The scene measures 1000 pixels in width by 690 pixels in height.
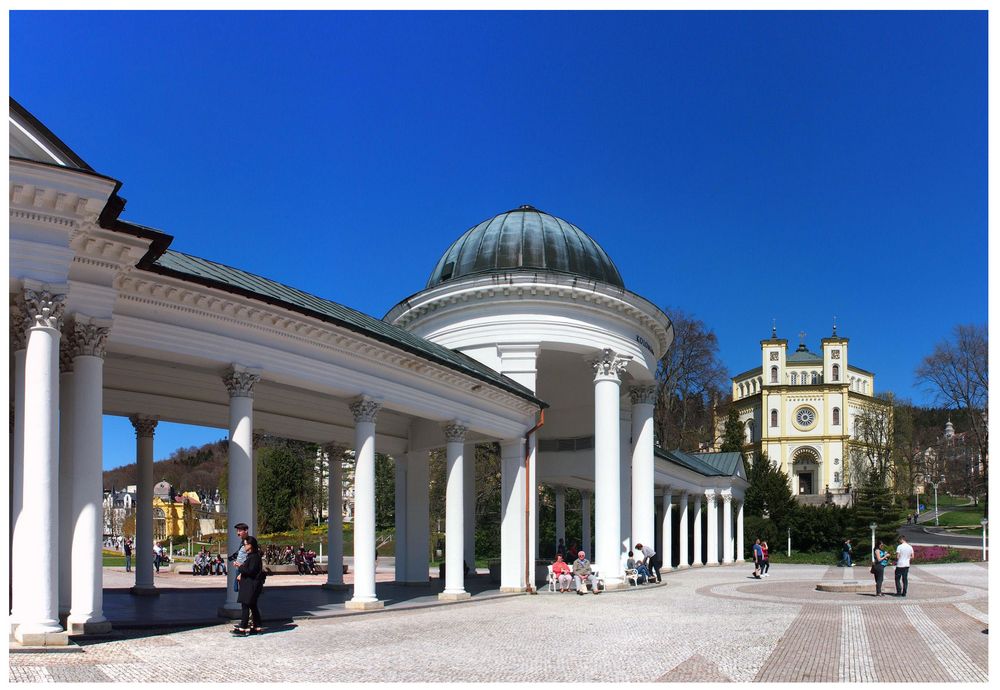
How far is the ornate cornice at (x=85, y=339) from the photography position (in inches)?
543

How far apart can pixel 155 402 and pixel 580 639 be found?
12.1m

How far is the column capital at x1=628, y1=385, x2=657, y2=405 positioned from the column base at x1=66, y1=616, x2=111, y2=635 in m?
24.3

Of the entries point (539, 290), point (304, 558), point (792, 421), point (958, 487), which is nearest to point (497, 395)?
point (539, 290)

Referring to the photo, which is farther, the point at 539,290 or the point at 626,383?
the point at 626,383

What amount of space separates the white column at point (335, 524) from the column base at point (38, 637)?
44.6ft

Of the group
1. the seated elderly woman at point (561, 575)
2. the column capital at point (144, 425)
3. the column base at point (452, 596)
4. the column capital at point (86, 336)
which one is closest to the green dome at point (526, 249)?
the seated elderly woman at point (561, 575)

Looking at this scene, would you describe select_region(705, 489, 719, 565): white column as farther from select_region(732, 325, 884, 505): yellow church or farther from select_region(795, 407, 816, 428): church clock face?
select_region(795, 407, 816, 428): church clock face

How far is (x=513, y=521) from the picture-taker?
27.3 meters

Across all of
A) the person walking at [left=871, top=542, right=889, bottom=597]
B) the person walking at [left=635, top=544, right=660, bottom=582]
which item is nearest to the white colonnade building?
the person walking at [left=635, top=544, right=660, bottom=582]

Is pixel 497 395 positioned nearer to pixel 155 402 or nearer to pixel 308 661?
pixel 155 402

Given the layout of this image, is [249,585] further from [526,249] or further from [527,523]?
Result: [526,249]

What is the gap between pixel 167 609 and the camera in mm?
18781

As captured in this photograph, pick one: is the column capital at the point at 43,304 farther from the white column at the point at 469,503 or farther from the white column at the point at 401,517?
the white column at the point at 469,503

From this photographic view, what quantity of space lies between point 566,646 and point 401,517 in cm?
1644
